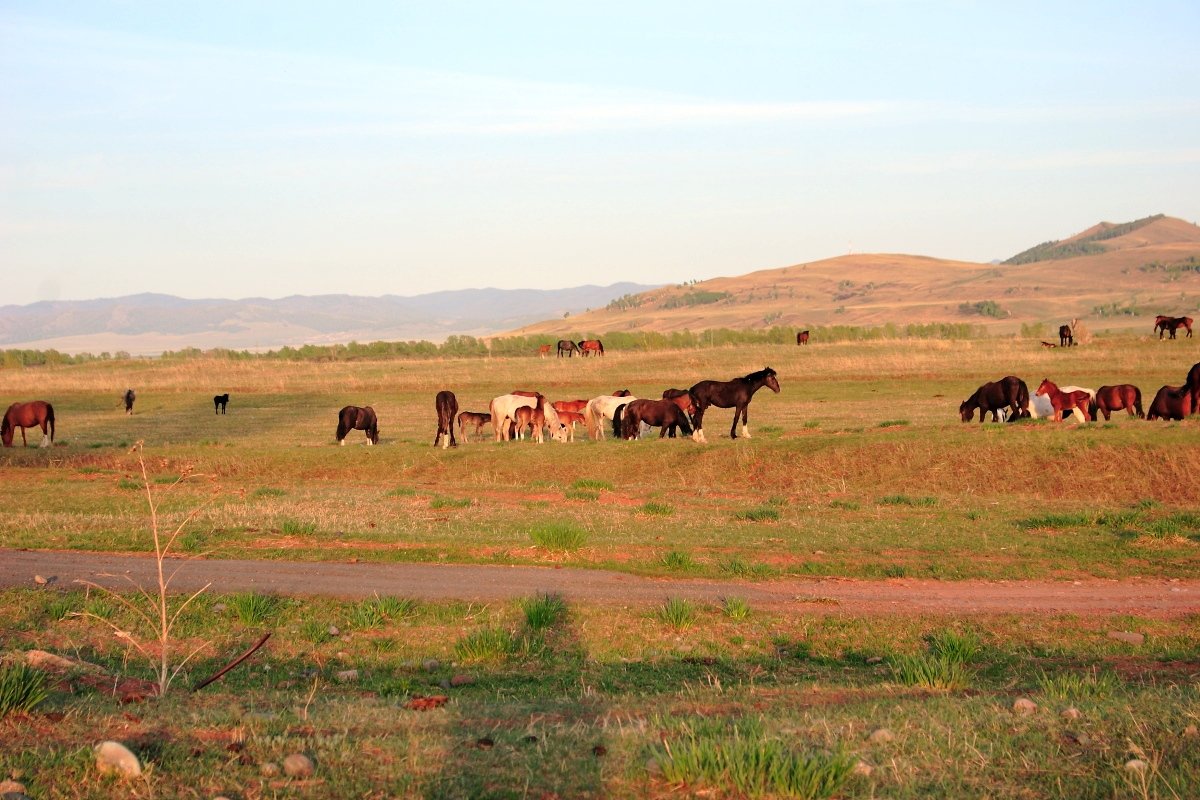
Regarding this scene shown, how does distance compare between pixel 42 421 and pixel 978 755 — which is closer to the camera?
pixel 978 755

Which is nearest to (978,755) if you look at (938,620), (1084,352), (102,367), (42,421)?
(938,620)

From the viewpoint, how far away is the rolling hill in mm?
133500

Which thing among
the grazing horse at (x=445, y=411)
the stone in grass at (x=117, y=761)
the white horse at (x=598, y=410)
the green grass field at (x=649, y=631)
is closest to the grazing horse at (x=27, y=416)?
the green grass field at (x=649, y=631)

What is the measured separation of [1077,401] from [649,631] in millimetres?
24219

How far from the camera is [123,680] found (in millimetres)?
8227

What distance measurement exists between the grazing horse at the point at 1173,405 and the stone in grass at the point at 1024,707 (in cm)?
2400

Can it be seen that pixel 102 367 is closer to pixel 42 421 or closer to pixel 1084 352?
pixel 42 421

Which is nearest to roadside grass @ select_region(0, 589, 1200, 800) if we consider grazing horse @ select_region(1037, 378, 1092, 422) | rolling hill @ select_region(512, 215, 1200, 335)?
grazing horse @ select_region(1037, 378, 1092, 422)

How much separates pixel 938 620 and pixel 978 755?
5.66m

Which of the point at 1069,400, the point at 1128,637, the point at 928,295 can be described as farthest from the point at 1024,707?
the point at 928,295

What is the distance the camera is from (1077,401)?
31.0m

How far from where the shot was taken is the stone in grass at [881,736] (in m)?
→ 5.76

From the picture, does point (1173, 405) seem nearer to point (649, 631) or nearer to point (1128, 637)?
point (1128, 637)

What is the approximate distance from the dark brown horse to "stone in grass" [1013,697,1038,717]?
26.1 m
